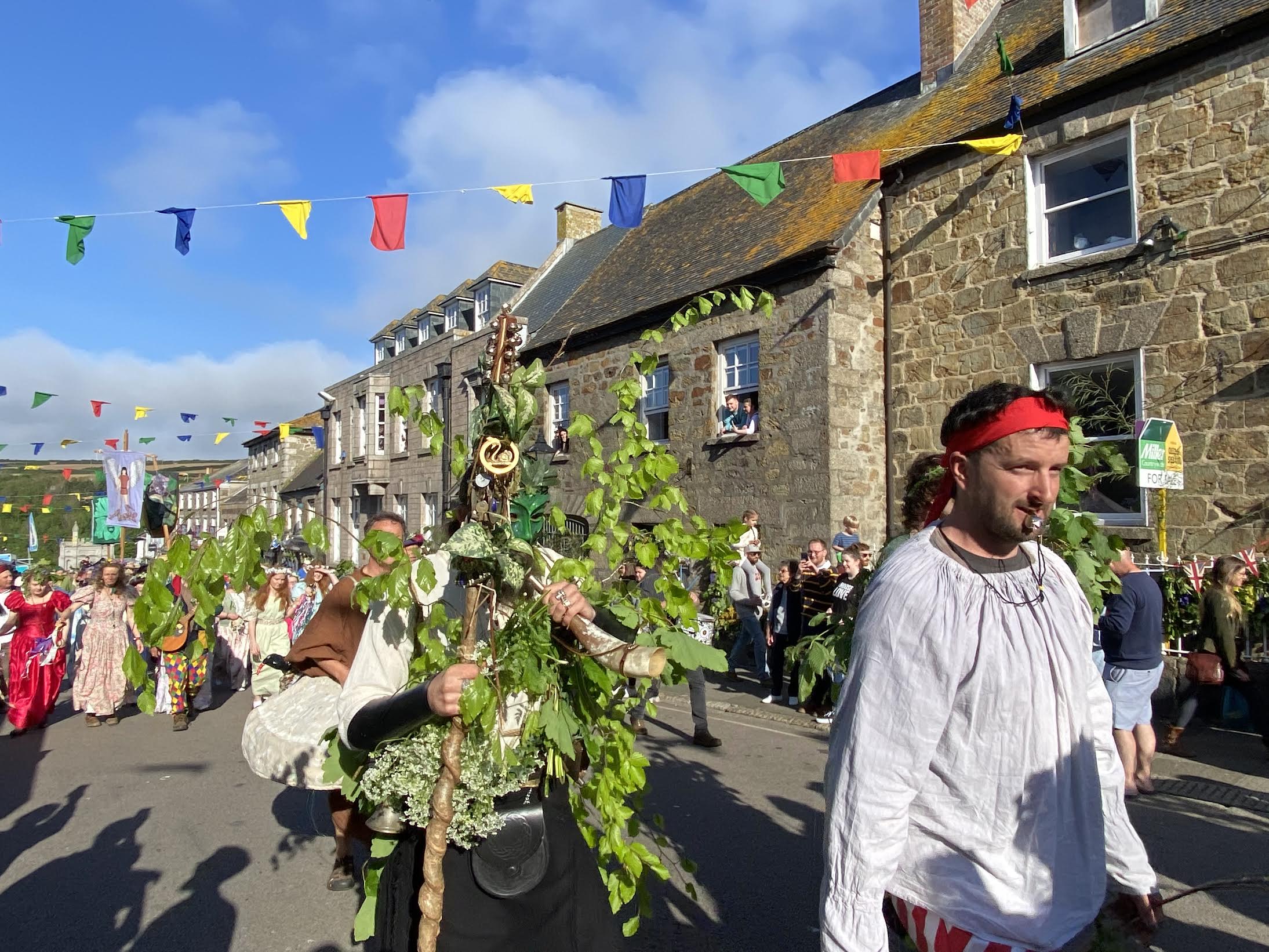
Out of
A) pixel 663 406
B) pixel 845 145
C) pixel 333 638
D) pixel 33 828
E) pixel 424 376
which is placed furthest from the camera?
pixel 424 376

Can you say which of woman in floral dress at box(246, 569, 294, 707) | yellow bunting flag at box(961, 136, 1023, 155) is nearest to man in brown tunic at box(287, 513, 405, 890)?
woman in floral dress at box(246, 569, 294, 707)

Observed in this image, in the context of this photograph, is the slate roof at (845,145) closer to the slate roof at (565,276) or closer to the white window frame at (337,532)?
the slate roof at (565,276)

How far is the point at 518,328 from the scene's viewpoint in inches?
95.0

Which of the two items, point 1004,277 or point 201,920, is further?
point 1004,277

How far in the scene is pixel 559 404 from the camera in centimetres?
1836

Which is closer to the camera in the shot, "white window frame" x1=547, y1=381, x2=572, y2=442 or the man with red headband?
the man with red headband

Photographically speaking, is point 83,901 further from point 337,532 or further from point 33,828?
point 337,532

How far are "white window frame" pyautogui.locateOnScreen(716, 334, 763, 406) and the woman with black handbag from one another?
289 inches

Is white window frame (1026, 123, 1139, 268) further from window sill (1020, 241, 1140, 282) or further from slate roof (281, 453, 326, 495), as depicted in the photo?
slate roof (281, 453, 326, 495)

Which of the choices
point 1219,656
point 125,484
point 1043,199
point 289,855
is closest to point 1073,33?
point 1043,199

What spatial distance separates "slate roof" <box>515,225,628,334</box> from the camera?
20766 millimetres

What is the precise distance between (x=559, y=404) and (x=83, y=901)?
14.3 m

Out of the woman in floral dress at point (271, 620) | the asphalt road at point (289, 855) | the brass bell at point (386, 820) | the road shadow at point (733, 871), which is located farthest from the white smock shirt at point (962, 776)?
the woman in floral dress at point (271, 620)

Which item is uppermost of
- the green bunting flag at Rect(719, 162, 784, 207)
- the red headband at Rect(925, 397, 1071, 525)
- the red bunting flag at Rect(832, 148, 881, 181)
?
the red bunting flag at Rect(832, 148, 881, 181)
